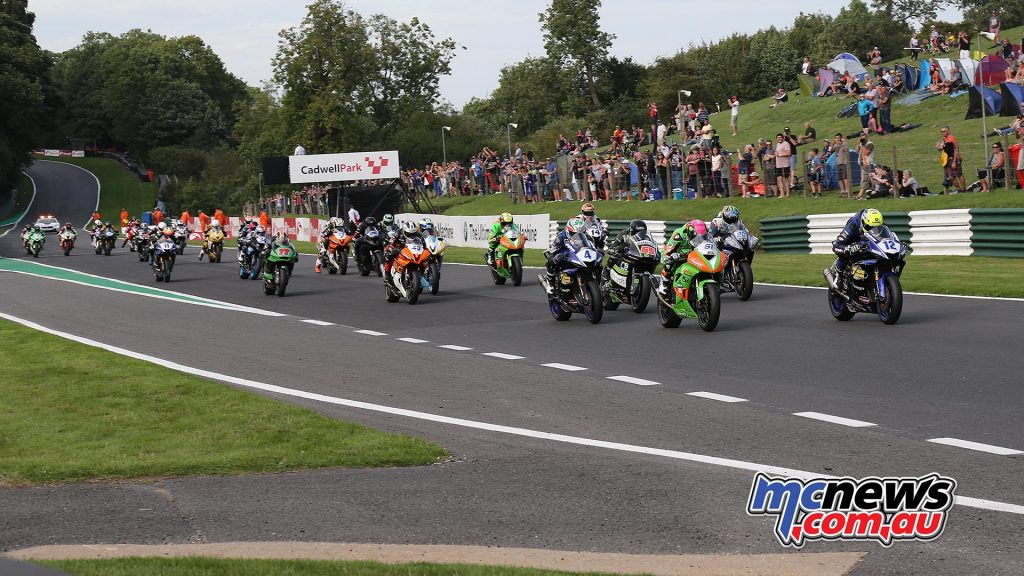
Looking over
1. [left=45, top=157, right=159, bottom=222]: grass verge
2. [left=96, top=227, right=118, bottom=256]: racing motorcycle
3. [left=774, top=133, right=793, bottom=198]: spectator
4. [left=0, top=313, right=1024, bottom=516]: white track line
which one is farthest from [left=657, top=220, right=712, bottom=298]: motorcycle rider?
[left=45, top=157, right=159, bottom=222]: grass verge

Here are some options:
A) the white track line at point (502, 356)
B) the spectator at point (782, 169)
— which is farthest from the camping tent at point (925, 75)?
the white track line at point (502, 356)

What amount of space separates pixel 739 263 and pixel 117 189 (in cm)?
10871

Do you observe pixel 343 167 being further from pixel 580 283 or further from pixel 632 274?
pixel 580 283

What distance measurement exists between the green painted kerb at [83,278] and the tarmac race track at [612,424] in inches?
274

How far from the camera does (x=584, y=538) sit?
666 centimetres

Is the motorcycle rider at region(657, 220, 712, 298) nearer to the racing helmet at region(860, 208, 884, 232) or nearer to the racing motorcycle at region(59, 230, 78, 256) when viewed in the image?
the racing helmet at region(860, 208, 884, 232)

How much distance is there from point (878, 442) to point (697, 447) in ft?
4.01

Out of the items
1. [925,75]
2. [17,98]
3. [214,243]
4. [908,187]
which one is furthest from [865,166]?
[17,98]

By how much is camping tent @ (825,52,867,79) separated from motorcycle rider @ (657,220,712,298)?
32.1 meters

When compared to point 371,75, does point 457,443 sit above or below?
below

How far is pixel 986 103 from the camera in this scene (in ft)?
121

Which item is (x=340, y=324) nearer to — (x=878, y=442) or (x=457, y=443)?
(x=457, y=443)

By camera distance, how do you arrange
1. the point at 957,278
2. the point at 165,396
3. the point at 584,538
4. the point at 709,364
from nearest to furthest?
the point at 584,538, the point at 165,396, the point at 709,364, the point at 957,278

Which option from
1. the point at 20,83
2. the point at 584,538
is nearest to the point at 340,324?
the point at 584,538
